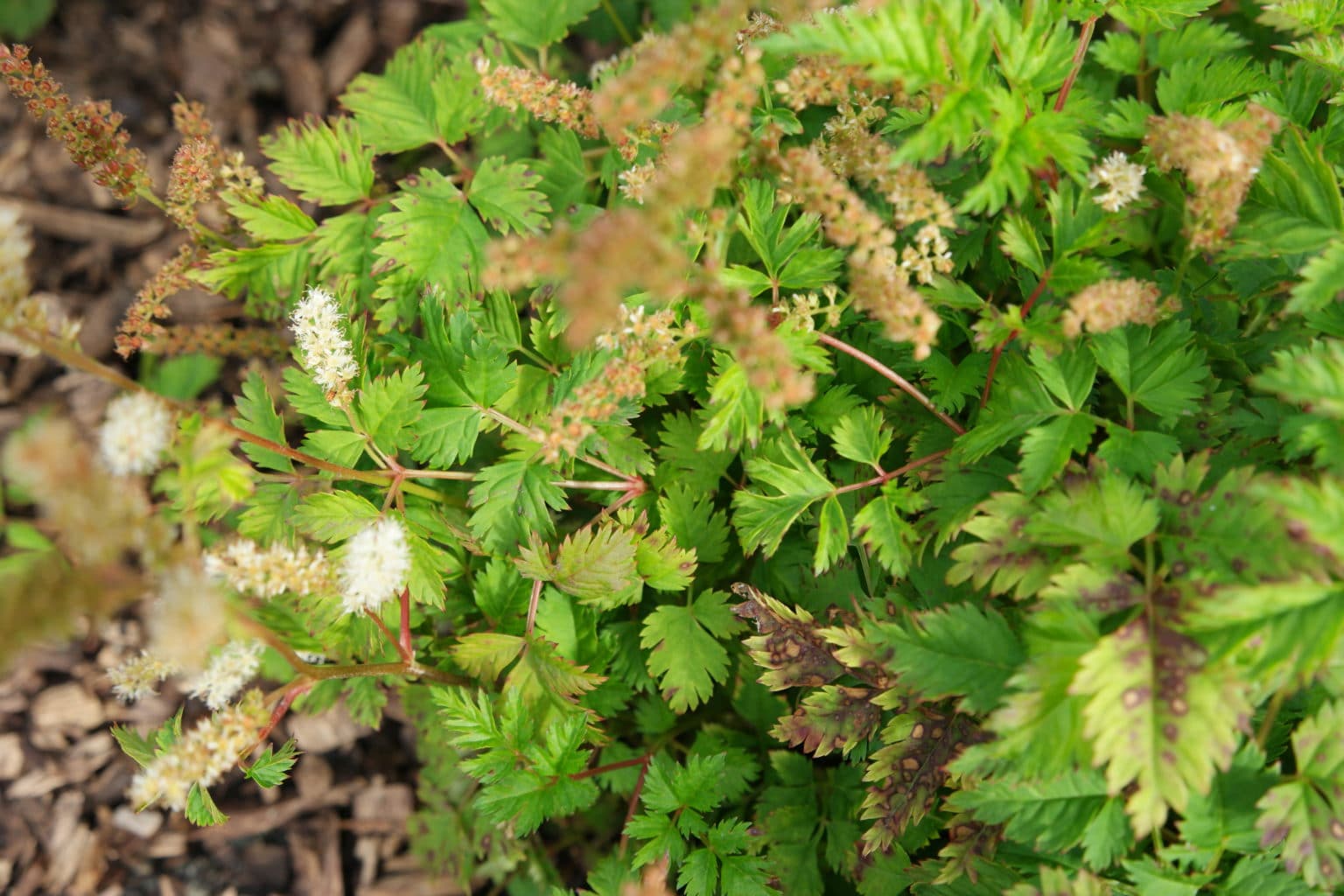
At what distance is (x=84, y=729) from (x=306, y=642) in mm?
1569

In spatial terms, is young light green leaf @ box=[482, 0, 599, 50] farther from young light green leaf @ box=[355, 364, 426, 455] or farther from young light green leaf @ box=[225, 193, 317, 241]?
young light green leaf @ box=[355, 364, 426, 455]

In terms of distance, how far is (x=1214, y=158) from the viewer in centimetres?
170

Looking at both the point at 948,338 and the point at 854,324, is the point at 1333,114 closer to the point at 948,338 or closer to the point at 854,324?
the point at 948,338

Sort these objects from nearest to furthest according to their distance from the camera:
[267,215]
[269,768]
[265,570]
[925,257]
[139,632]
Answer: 1. [265,570]
2. [925,257]
3. [269,768]
4. [267,215]
5. [139,632]

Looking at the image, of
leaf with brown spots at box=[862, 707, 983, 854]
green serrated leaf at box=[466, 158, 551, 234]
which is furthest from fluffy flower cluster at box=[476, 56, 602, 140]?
leaf with brown spots at box=[862, 707, 983, 854]

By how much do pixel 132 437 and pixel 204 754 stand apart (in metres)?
0.58

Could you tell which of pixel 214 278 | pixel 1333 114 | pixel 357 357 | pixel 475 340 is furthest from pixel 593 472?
pixel 1333 114

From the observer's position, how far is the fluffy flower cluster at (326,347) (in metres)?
2.06

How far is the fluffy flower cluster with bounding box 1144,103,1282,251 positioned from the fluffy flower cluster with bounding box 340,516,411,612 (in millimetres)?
1711

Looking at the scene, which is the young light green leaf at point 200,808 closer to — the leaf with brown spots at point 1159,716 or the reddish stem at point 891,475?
the reddish stem at point 891,475

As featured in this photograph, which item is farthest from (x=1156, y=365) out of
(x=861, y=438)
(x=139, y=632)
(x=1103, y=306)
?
(x=139, y=632)

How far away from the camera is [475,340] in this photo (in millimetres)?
2303

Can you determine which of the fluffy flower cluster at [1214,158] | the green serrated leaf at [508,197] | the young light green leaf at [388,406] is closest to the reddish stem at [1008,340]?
the fluffy flower cluster at [1214,158]

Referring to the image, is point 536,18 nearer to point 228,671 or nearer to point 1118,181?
point 1118,181
